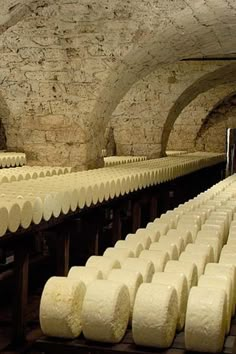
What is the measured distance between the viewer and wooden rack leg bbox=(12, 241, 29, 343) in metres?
4.34

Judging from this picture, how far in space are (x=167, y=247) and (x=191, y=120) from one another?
14955 mm

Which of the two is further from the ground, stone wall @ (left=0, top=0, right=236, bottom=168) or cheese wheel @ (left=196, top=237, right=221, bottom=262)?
stone wall @ (left=0, top=0, right=236, bottom=168)

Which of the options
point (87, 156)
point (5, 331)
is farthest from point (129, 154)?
point (5, 331)

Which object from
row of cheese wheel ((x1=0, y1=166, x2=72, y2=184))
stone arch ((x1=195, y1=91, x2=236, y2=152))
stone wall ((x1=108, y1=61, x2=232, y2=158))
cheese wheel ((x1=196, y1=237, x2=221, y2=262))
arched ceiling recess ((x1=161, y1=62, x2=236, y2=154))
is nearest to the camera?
cheese wheel ((x1=196, y1=237, x2=221, y2=262))

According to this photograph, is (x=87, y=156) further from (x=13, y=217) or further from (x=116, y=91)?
(x=13, y=217)

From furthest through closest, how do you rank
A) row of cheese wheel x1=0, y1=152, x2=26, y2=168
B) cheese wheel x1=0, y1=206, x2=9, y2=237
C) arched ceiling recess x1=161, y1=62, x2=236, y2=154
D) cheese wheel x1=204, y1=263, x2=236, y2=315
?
arched ceiling recess x1=161, y1=62, x2=236, y2=154 < row of cheese wheel x1=0, y1=152, x2=26, y2=168 < cheese wheel x1=0, y1=206, x2=9, y2=237 < cheese wheel x1=204, y1=263, x2=236, y2=315

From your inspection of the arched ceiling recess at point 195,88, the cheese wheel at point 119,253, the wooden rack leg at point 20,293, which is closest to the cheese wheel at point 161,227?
the cheese wheel at point 119,253

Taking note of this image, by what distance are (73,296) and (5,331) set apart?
276 cm

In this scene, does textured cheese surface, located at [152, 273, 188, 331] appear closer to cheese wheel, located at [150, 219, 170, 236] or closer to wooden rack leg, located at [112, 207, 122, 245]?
cheese wheel, located at [150, 219, 170, 236]

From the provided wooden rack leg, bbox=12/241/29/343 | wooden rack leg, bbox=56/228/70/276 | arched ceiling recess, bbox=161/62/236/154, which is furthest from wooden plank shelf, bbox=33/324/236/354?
arched ceiling recess, bbox=161/62/236/154

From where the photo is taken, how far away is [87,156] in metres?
9.02

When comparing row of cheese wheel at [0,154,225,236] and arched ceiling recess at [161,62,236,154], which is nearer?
row of cheese wheel at [0,154,225,236]

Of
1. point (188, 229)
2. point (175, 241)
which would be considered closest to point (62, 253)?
point (188, 229)

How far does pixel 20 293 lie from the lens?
14.5 feet
